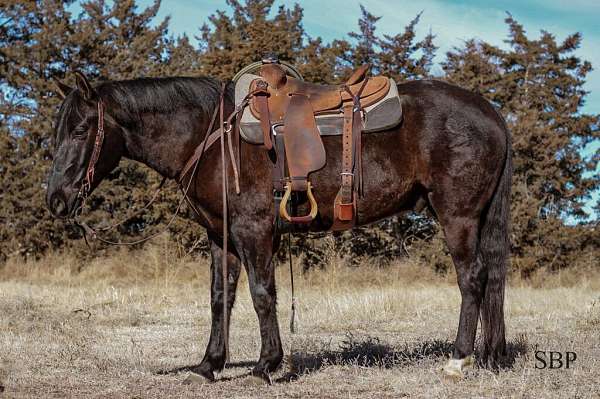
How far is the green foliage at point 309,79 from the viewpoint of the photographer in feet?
52.1

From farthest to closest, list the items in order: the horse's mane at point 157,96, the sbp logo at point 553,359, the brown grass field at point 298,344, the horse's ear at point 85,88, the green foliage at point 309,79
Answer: the green foliage at point 309,79
the sbp logo at point 553,359
the horse's mane at point 157,96
the horse's ear at point 85,88
the brown grass field at point 298,344

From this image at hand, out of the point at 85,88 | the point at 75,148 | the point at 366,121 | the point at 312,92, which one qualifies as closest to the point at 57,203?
the point at 75,148

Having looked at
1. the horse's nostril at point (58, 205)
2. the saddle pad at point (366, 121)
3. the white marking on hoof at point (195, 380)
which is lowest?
the white marking on hoof at point (195, 380)

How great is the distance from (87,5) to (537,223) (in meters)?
15.8

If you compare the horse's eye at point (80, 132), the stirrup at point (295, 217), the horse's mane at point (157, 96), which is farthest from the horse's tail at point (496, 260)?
the horse's eye at point (80, 132)

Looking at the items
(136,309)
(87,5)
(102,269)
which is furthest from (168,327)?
(87,5)

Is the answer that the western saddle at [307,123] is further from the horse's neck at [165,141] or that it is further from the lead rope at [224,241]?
the horse's neck at [165,141]

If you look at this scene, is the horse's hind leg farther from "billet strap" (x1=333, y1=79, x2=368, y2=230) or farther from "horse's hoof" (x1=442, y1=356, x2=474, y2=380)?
"billet strap" (x1=333, y1=79, x2=368, y2=230)

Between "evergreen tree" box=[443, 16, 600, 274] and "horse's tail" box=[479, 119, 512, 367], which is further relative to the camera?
"evergreen tree" box=[443, 16, 600, 274]

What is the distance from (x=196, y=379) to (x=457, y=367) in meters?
1.99

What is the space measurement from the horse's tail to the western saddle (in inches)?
42.6

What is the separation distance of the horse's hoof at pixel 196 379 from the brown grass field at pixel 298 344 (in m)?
0.07

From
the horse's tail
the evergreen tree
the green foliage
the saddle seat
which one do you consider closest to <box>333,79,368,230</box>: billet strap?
the saddle seat

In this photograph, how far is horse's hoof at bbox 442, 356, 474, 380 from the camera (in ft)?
16.0
